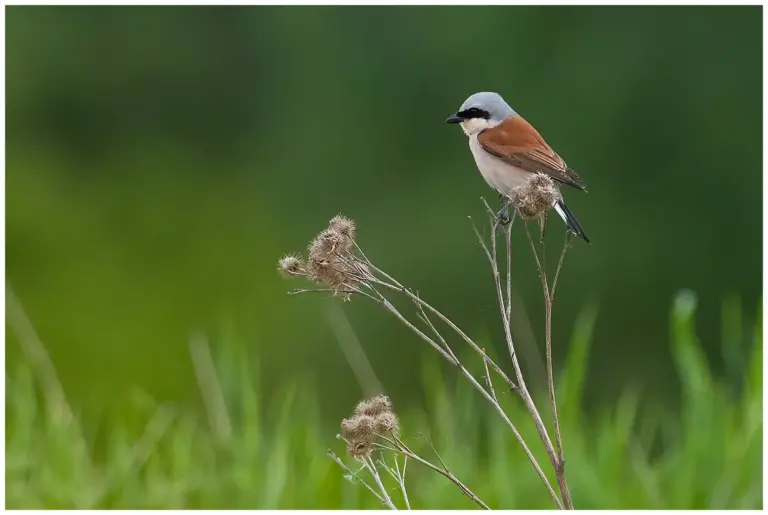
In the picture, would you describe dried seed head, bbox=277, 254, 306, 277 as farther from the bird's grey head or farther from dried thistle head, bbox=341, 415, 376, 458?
the bird's grey head

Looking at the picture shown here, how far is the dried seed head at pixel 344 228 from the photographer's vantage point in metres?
2.03

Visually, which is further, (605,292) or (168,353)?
(168,353)

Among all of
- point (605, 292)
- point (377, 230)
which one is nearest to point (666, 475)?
point (605, 292)

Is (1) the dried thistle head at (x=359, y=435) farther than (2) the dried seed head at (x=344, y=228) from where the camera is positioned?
No

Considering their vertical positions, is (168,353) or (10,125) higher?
(10,125)

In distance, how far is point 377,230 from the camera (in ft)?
28.4

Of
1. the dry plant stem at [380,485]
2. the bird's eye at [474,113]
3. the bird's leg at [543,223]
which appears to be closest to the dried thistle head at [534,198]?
the bird's leg at [543,223]

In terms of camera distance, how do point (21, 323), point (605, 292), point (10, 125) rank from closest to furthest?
1. point (21, 323)
2. point (605, 292)
3. point (10, 125)

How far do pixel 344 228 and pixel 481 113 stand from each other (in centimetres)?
108

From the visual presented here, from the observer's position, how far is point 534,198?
6.89ft

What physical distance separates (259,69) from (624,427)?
23.8 feet

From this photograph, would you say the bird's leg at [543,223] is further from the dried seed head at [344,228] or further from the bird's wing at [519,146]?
the bird's wing at [519,146]

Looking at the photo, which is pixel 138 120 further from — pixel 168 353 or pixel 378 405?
pixel 378 405

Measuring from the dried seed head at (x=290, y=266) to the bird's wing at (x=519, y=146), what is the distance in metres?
1.04
